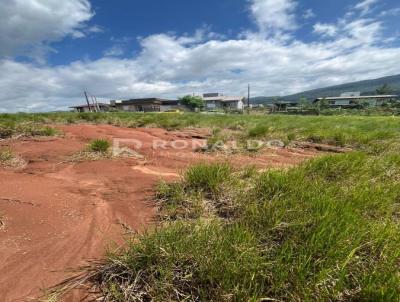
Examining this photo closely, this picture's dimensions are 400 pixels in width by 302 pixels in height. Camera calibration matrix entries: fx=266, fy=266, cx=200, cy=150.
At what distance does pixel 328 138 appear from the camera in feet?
23.2

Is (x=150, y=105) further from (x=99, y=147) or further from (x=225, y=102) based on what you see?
(x=99, y=147)

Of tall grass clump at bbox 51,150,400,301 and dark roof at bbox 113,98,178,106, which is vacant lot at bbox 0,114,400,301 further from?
dark roof at bbox 113,98,178,106

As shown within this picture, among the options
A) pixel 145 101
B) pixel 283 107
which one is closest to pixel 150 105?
pixel 145 101

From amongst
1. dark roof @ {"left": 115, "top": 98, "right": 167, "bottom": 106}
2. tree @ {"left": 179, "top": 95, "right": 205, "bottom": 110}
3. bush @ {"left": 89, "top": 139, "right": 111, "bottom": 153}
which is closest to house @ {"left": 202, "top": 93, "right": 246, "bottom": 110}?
tree @ {"left": 179, "top": 95, "right": 205, "bottom": 110}

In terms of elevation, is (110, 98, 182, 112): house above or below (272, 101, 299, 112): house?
above

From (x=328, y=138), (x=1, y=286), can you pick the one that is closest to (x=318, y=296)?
(x=1, y=286)

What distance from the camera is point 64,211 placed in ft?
8.39

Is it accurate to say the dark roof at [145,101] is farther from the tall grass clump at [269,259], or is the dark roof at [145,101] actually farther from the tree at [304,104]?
the tall grass clump at [269,259]

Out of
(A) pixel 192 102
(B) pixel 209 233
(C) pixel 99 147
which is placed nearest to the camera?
(B) pixel 209 233

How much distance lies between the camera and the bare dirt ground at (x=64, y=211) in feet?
5.80

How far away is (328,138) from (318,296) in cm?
640

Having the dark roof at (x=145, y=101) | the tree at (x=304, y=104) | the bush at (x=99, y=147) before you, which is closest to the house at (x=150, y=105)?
the dark roof at (x=145, y=101)

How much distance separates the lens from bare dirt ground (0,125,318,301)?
177cm

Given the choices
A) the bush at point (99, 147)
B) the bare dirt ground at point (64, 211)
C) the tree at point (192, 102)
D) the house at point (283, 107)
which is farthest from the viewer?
the tree at point (192, 102)
